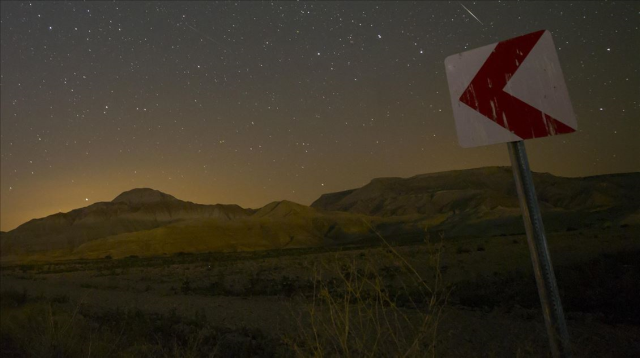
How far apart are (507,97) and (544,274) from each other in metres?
1.07

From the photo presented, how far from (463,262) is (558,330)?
22.7 metres

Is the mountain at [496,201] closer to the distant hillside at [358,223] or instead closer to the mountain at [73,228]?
the distant hillside at [358,223]

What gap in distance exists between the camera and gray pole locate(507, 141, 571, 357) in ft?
9.27

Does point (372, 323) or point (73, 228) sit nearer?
point (372, 323)

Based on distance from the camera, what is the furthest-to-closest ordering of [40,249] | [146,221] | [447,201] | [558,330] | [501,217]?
1. [146,221]
2. [40,249]
3. [447,201]
4. [501,217]
5. [558,330]

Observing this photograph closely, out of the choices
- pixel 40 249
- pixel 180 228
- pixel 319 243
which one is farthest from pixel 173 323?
pixel 40 249

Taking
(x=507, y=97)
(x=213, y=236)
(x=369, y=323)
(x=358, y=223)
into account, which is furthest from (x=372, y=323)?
(x=358, y=223)

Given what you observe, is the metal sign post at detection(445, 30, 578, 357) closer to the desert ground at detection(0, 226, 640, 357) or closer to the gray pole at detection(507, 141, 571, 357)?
the gray pole at detection(507, 141, 571, 357)

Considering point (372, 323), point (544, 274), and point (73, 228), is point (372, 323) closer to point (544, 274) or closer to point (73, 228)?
point (544, 274)

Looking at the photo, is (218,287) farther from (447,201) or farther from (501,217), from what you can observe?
(447,201)

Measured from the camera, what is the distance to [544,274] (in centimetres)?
285

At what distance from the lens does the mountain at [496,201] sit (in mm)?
75238

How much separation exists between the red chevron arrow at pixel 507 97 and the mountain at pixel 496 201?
129ft

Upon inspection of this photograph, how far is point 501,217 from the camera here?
87000 millimetres
